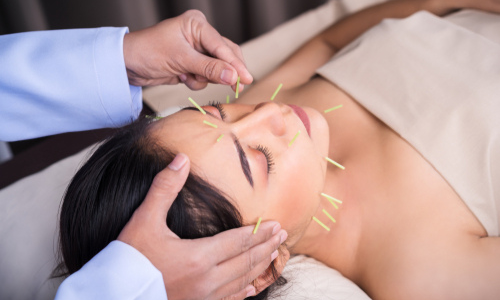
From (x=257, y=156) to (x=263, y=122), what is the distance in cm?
10

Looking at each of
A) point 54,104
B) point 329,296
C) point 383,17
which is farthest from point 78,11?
point 329,296

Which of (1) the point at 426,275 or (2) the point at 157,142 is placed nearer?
(2) the point at 157,142

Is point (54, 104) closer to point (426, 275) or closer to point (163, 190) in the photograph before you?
point (163, 190)

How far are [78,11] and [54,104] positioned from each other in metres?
0.99

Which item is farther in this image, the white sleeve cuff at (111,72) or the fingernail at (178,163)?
the white sleeve cuff at (111,72)

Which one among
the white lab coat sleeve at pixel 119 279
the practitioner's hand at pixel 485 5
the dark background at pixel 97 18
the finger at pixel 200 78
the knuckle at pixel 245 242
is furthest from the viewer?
the dark background at pixel 97 18

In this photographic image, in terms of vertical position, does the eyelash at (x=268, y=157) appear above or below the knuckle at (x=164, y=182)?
below

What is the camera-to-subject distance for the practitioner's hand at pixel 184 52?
116cm

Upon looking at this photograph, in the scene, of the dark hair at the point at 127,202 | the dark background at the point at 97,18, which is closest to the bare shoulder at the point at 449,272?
the dark hair at the point at 127,202

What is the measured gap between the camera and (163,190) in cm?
87

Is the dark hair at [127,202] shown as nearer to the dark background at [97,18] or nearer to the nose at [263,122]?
the nose at [263,122]

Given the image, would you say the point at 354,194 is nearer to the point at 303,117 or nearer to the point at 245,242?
the point at 303,117

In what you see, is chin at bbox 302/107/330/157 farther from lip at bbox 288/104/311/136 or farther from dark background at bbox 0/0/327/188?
dark background at bbox 0/0/327/188

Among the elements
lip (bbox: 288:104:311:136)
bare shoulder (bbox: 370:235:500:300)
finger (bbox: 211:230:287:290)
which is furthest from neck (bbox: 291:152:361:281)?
finger (bbox: 211:230:287:290)
